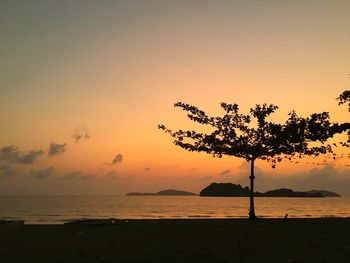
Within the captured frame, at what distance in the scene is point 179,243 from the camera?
19906 millimetres

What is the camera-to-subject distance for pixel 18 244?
20.9 m

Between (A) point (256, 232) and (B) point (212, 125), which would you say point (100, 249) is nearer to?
(A) point (256, 232)

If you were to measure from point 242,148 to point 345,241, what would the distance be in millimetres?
16381

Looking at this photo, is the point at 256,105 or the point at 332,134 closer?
the point at 332,134

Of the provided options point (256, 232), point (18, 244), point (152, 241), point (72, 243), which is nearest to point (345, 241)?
point (256, 232)

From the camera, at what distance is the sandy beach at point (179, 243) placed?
56.7 ft

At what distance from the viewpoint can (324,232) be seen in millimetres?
A: 23797

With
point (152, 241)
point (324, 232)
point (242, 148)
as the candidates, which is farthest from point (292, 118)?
point (152, 241)

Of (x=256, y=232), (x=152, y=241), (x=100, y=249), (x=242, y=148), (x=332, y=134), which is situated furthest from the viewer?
(x=242, y=148)

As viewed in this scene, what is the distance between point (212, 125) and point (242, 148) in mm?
3263

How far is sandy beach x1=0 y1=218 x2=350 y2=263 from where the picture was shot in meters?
17.3

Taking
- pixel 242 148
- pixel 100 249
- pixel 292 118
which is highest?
pixel 292 118

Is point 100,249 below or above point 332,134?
below

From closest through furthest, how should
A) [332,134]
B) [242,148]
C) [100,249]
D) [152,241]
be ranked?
[100,249], [152,241], [332,134], [242,148]
